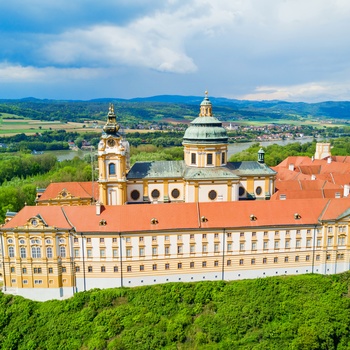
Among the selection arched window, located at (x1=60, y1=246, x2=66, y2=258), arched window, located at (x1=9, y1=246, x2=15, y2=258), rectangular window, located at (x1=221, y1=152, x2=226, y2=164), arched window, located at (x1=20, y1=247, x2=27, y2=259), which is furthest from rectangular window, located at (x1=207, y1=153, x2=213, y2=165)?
arched window, located at (x1=9, y1=246, x2=15, y2=258)

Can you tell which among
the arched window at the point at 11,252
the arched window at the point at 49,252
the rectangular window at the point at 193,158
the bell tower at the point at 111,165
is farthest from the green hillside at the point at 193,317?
the rectangular window at the point at 193,158

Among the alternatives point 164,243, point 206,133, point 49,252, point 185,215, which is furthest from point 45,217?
point 206,133

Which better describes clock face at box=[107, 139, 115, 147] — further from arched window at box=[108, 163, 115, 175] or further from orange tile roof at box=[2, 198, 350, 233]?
orange tile roof at box=[2, 198, 350, 233]

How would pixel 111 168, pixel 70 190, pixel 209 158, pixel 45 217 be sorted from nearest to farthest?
pixel 45 217
pixel 111 168
pixel 209 158
pixel 70 190

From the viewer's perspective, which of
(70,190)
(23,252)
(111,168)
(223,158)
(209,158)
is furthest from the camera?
(70,190)

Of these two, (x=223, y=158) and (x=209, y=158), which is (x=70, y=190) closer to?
(x=209, y=158)

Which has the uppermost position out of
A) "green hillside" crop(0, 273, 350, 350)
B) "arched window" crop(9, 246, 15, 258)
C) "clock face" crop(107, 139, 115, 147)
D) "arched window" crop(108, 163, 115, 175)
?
"clock face" crop(107, 139, 115, 147)

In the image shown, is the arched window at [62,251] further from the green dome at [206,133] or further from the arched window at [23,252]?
the green dome at [206,133]
